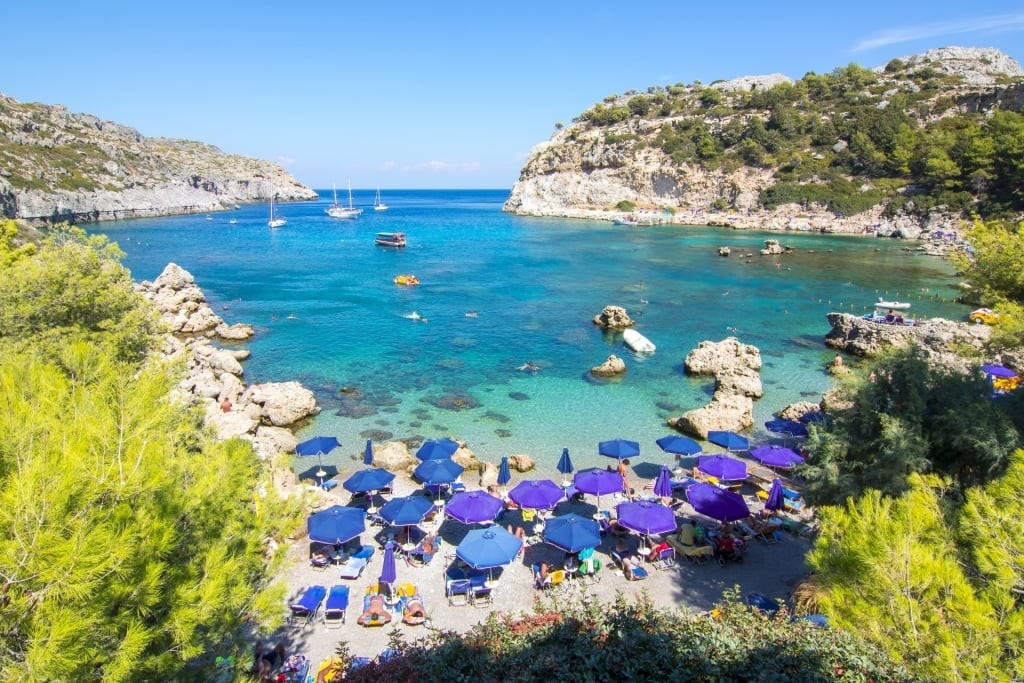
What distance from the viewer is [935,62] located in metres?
119

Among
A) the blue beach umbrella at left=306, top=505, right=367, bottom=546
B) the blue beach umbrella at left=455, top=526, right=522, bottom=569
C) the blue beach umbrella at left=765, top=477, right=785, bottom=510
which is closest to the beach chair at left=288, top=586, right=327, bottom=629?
the blue beach umbrella at left=306, top=505, right=367, bottom=546

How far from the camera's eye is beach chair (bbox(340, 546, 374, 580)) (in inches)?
512

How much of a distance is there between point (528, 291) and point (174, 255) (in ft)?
154

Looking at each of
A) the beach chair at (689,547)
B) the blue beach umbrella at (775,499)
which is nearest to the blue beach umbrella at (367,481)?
the beach chair at (689,547)

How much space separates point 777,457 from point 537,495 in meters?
8.23

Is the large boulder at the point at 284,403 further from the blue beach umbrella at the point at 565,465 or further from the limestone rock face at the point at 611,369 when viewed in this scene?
the limestone rock face at the point at 611,369

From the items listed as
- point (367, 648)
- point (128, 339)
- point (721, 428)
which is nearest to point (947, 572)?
point (367, 648)

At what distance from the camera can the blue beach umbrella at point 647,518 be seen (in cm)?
1340

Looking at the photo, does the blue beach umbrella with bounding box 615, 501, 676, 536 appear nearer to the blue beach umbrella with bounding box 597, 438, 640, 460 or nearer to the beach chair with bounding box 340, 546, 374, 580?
the blue beach umbrella with bounding box 597, 438, 640, 460

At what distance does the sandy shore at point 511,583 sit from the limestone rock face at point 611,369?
44.8 ft

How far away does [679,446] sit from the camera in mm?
18891

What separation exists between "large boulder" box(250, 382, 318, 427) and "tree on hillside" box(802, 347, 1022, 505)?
18126mm

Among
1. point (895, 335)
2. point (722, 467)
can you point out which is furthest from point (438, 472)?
point (895, 335)

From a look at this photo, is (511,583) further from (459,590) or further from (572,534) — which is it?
(572,534)
